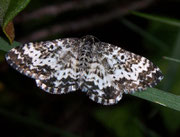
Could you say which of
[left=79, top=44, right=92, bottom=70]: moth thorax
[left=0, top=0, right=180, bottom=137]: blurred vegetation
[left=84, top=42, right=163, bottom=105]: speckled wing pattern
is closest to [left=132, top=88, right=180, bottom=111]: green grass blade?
[left=84, top=42, right=163, bottom=105]: speckled wing pattern

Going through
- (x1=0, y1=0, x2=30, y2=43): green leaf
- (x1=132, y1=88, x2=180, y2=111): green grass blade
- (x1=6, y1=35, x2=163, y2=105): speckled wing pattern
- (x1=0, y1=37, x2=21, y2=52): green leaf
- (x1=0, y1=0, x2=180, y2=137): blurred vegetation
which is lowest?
(x1=0, y1=0, x2=180, y2=137): blurred vegetation

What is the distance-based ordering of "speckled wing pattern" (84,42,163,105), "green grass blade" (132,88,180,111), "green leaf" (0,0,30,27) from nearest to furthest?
"green leaf" (0,0,30,27)
"green grass blade" (132,88,180,111)
"speckled wing pattern" (84,42,163,105)

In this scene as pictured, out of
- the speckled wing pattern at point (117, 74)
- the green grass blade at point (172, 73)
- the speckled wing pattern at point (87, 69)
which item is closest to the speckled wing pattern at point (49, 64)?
the speckled wing pattern at point (87, 69)

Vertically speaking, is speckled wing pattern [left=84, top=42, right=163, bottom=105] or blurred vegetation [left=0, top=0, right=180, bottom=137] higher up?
speckled wing pattern [left=84, top=42, right=163, bottom=105]

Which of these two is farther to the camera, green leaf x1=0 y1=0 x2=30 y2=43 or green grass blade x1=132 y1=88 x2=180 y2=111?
green grass blade x1=132 y1=88 x2=180 y2=111

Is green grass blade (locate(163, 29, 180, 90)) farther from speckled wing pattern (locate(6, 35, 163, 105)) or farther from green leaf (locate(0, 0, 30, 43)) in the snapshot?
green leaf (locate(0, 0, 30, 43))

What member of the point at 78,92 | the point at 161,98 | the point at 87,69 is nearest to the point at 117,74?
the point at 87,69

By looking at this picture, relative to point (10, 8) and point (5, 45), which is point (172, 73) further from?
point (10, 8)
